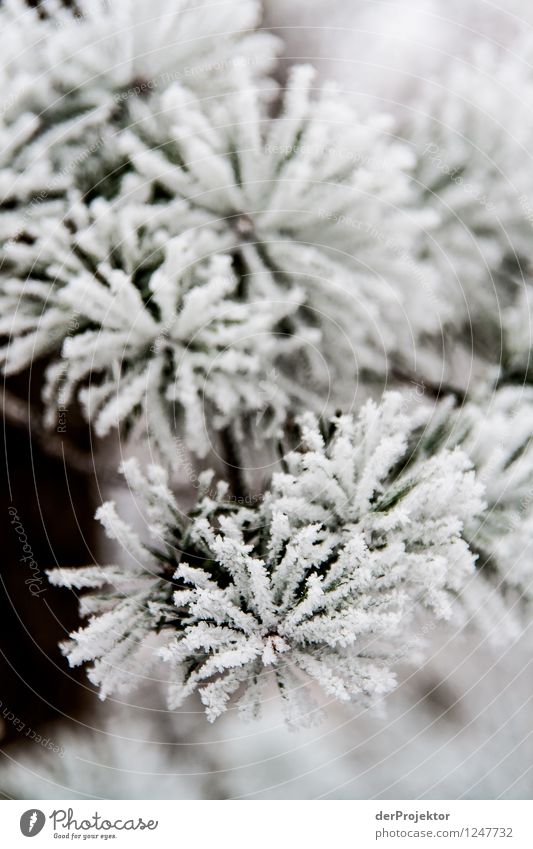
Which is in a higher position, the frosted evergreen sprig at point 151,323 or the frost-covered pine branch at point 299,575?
the frosted evergreen sprig at point 151,323

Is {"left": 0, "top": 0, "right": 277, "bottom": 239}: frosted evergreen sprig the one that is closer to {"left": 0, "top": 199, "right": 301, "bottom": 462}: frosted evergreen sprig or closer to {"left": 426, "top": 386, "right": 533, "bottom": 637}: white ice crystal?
{"left": 0, "top": 199, "right": 301, "bottom": 462}: frosted evergreen sprig

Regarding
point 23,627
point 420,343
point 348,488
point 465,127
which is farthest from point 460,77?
point 23,627

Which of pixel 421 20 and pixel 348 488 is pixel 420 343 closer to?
pixel 348 488
